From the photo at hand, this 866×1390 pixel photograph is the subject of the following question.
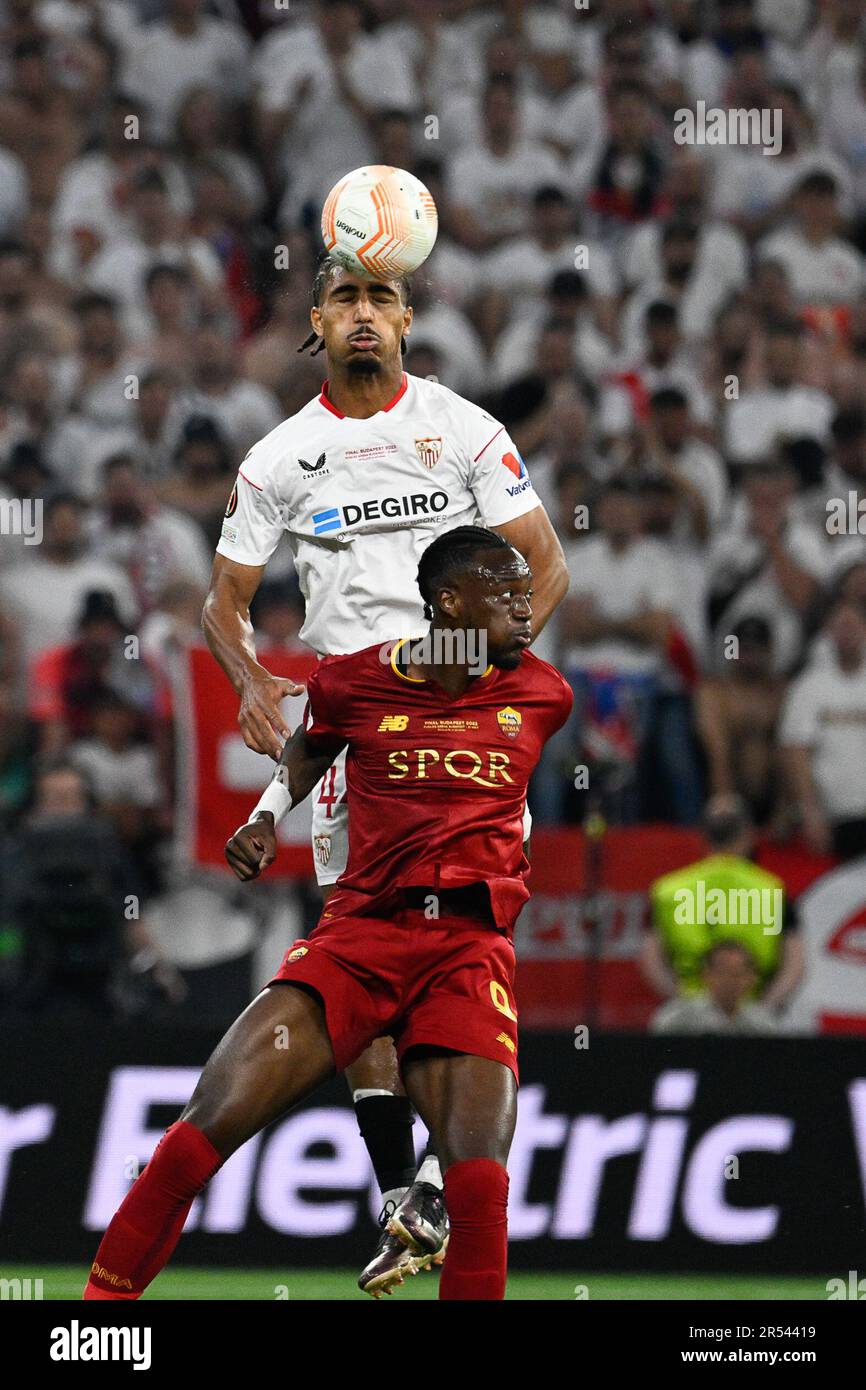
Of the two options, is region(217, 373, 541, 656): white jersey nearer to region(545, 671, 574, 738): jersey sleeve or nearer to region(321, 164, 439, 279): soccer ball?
region(321, 164, 439, 279): soccer ball

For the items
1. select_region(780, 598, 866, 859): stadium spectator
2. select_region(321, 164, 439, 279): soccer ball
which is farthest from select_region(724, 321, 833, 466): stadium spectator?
select_region(321, 164, 439, 279): soccer ball

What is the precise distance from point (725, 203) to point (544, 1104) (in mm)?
6307

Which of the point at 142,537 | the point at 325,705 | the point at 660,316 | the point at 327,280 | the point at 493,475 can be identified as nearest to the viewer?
the point at 325,705

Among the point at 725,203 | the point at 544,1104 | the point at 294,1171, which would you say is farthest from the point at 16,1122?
the point at 725,203

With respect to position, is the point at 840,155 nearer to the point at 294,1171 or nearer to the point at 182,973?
the point at 182,973

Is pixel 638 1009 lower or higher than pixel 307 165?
lower

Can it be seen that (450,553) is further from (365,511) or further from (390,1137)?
(390,1137)

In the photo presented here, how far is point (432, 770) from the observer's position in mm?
6352

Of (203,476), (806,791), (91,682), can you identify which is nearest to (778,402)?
(806,791)

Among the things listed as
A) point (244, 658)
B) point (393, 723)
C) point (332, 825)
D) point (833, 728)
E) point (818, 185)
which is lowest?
point (332, 825)

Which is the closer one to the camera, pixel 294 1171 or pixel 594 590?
pixel 294 1171

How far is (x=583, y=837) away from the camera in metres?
10.7

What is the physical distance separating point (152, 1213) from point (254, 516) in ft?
6.74

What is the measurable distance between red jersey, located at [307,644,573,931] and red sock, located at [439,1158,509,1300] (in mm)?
706
